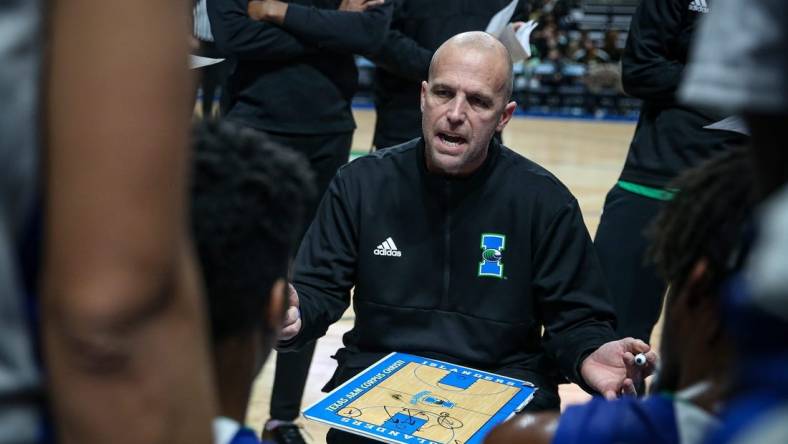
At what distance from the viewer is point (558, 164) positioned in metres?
9.02

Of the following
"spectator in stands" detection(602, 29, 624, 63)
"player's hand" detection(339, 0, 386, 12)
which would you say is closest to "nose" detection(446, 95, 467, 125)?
"player's hand" detection(339, 0, 386, 12)

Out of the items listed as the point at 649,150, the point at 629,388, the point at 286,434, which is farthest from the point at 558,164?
the point at 629,388

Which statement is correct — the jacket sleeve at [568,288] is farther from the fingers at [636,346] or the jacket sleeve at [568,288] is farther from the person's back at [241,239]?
the person's back at [241,239]

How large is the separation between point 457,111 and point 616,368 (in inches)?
31.6

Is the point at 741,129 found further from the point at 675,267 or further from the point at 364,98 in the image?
the point at 364,98

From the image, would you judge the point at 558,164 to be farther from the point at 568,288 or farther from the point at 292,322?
the point at 292,322

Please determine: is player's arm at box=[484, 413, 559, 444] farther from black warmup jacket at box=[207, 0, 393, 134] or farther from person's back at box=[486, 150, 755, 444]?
black warmup jacket at box=[207, 0, 393, 134]

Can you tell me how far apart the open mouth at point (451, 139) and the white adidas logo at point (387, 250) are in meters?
0.29

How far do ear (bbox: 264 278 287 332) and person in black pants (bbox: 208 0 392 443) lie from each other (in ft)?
6.61

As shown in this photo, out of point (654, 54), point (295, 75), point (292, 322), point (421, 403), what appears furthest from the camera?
point (295, 75)

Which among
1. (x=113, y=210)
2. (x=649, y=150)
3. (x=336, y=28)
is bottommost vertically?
(x=649, y=150)

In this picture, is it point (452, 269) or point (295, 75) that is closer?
point (452, 269)

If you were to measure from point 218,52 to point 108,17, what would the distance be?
2551 mm

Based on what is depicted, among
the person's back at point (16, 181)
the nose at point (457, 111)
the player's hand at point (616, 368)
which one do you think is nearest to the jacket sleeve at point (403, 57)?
the nose at point (457, 111)
